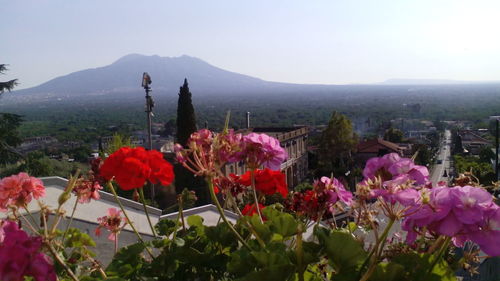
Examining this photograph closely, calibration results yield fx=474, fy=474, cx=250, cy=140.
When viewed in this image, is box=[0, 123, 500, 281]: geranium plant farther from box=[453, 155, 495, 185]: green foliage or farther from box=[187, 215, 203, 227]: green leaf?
box=[453, 155, 495, 185]: green foliage

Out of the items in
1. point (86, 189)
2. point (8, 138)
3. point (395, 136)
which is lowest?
point (395, 136)

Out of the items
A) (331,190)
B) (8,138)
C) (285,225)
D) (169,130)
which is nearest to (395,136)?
(169,130)

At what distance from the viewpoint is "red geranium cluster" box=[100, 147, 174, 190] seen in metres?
0.98

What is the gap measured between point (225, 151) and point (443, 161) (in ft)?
154

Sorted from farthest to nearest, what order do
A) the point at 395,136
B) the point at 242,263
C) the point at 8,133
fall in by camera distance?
the point at 395,136, the point at 8,133, the point at 242,263

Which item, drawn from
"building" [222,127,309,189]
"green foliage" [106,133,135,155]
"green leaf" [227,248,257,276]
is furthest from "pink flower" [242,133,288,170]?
"building" [222,127,309,189]

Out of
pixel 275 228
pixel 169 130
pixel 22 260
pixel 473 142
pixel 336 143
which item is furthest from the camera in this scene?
pixel 169 130

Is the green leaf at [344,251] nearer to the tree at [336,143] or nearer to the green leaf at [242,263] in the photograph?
the green leaf at [242,263]

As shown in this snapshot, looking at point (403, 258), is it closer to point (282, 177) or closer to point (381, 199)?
point (381, 199)

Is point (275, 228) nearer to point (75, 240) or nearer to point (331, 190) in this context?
point (331, 190)

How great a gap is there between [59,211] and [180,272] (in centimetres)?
30

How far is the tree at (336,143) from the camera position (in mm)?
24094

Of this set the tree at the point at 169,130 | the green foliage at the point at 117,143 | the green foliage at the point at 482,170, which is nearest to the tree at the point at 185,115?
the green foliage at the point at 117,143

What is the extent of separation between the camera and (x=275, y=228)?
938 millimetres
